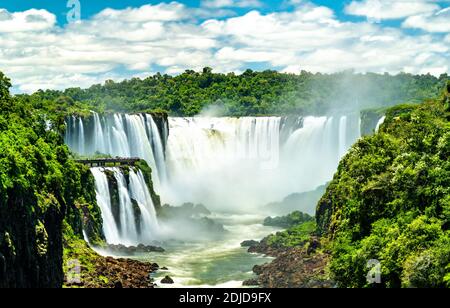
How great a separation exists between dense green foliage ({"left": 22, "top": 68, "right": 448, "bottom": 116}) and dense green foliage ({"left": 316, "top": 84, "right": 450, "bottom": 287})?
62979 mm

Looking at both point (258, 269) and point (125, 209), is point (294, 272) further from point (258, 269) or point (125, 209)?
point (125, 209)

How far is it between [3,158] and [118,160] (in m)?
30.1

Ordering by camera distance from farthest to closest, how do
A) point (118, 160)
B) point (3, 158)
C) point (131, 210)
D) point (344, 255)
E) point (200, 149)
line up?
point (200, 149)
point (118, 160)
point (131, 210)
point (344, 255)
point (3, 158)

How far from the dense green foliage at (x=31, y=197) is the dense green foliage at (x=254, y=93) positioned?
183 feet

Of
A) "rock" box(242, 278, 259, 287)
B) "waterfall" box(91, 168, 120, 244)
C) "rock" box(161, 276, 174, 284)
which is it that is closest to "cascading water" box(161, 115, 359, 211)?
"waterfall" box(91, 168, 120, 244)

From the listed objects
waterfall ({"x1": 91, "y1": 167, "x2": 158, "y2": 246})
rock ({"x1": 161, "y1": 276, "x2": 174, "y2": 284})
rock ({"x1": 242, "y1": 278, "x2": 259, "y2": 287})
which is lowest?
rock ({"x1": 242, "y1": 278, "x2": 259, "y2": 287})

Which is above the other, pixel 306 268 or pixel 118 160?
pixel 118 160

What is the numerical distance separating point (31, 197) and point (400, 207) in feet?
50.1

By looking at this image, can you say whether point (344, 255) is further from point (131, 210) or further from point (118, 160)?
point (118, 160)

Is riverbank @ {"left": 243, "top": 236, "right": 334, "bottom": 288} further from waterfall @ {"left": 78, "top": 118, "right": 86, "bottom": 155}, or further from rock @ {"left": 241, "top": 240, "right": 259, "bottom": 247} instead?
waterfall @ {"left": 78, "top": 118, "right": 86, "bottom": 155}

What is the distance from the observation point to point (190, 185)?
262 feet

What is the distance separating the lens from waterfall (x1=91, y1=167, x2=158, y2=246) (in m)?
52.8

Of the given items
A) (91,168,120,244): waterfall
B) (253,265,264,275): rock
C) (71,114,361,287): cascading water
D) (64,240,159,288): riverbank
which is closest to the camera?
(64,240,159,288): riverbank
